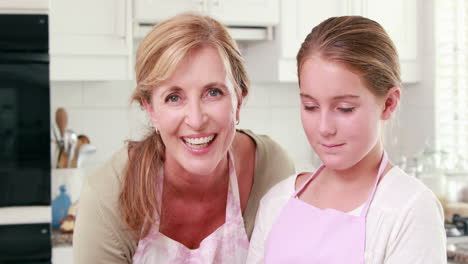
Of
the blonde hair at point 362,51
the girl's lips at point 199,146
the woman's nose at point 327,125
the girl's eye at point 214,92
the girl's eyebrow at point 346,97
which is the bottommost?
the girl's lips at point 199,146

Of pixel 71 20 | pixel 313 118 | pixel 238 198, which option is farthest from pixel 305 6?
pixel 313 118

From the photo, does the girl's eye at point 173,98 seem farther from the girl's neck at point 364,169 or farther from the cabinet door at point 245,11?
the cabinet door at point 245,11

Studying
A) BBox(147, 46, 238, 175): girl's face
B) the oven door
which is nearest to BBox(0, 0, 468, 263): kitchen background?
the oven door

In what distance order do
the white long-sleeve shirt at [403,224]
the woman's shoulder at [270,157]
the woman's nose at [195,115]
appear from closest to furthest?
the white long-sleeve shirt at [403,224] → the woman's nose at [195,115] → the woman's shoulder at [270,157]

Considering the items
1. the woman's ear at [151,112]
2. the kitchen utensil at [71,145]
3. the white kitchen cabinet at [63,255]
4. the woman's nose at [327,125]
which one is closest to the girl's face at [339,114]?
the woman's nose at [327,125]

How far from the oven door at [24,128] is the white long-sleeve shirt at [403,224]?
132 cm

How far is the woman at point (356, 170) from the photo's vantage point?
121 cm

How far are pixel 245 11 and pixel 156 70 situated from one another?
1.91 m

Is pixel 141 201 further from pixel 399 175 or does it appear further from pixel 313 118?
pixel 399 175

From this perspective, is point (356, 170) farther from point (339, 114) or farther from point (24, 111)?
point (24, 111)

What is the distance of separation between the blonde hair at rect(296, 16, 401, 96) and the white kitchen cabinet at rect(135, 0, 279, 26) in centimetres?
182

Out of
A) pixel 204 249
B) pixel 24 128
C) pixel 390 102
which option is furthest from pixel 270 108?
pixel 390 102

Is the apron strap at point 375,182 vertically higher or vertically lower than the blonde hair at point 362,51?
lower

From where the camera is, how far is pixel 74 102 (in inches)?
132
